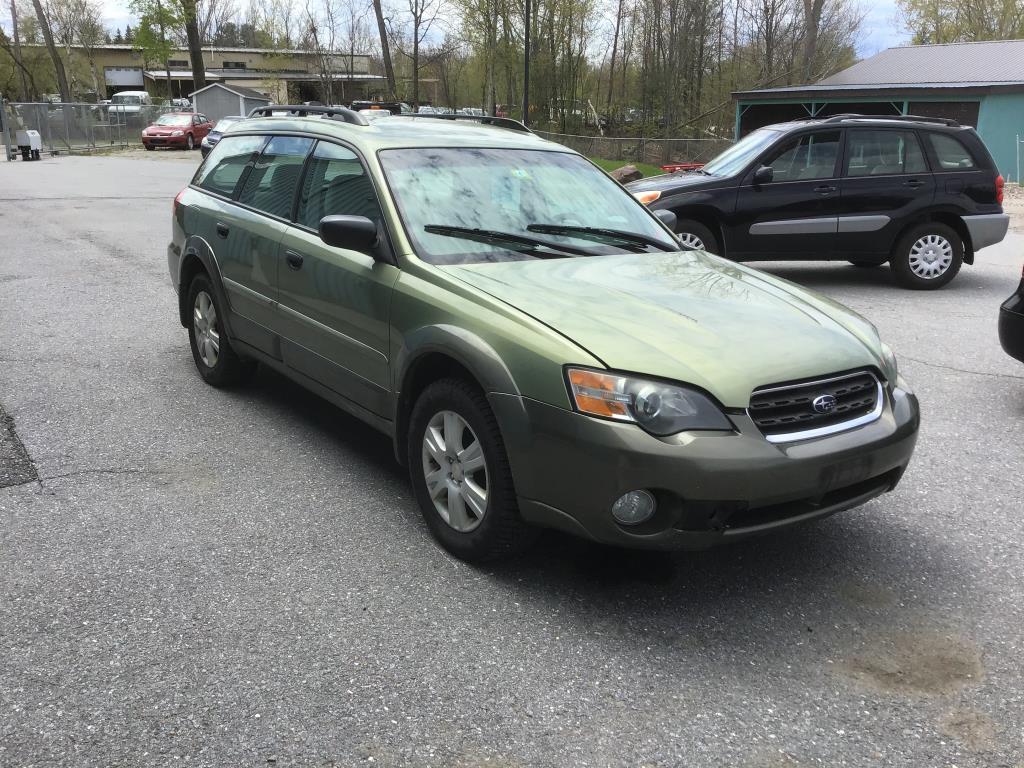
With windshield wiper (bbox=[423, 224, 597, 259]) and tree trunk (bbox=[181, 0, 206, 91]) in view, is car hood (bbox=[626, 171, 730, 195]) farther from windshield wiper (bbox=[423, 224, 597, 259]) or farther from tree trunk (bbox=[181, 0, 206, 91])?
tree trunk (bbox=[181, 0, 206, 91])

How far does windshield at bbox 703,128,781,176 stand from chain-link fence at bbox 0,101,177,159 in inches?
1142

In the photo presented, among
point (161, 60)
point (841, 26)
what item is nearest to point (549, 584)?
point (841, 26)

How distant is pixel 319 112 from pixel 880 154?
6712 mm

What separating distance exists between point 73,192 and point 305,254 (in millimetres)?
17612

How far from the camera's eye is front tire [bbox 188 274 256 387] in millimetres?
5631

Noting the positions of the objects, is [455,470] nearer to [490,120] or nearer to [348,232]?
[348,232]

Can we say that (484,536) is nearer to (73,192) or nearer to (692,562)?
(692,562)

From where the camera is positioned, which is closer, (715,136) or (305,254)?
(305,254)

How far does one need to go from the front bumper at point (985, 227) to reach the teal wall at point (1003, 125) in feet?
67.6

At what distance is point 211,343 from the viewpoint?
19.0 feet

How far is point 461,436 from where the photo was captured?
352 cm

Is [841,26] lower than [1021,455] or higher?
higher

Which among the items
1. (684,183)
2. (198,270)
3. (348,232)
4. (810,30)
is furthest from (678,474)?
(810,30)

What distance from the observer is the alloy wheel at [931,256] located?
31.8 feet
